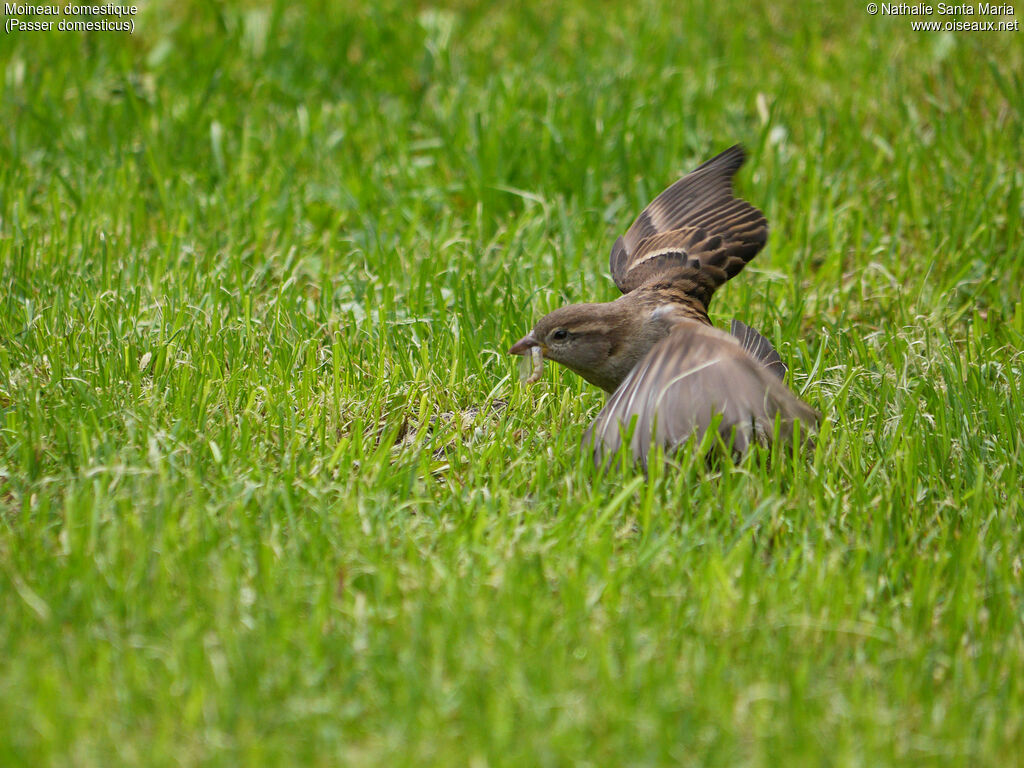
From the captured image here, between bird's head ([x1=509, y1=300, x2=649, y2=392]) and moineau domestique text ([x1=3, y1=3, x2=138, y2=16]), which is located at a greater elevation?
moineau domestique text ([x1=3, y1=3, x2=138, y2=16])

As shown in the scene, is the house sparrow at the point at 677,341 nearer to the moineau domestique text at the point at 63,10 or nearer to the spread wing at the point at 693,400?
the spread wing at the point at 693,400

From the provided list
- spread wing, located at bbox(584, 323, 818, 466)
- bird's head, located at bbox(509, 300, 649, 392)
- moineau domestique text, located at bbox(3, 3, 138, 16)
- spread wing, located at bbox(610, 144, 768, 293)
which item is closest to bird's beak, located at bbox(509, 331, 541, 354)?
bird's head, located at bbox(509, 300, 649, 392)

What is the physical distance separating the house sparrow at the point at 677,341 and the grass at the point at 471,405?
0.19m

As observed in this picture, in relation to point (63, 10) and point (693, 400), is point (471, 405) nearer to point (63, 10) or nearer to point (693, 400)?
point (693, 400)

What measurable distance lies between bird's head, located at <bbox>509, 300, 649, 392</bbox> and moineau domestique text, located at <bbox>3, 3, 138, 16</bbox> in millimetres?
4947

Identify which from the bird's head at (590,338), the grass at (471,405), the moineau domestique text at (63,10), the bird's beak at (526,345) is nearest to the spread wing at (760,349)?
the grass at (471,405)

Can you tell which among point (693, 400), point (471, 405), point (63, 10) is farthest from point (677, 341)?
point (63, 10)

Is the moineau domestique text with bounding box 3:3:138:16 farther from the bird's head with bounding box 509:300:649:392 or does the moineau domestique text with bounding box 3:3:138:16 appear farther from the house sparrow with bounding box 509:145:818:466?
the bird's head with bounding box 509:300:649:392

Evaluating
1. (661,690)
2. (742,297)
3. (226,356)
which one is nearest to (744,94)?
(742,297)

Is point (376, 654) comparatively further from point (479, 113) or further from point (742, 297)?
point (479, 113)

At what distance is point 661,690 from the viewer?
2.59 meters

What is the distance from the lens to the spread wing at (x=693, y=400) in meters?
3.38

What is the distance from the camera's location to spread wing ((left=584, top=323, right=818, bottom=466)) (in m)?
3.38

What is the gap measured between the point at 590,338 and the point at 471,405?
56cm
